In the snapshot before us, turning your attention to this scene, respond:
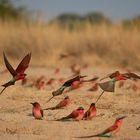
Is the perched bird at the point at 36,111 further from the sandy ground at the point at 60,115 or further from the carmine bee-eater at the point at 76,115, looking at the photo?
the carmine bee-eater at the point at 76,115

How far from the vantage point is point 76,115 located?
19.8ft

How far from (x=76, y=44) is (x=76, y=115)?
1089 centimetres

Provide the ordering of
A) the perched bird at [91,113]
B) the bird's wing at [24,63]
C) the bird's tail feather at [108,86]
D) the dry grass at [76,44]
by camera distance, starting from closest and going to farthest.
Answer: the bird's wing at [24,63], the bird's tail feather at [108,86], the perched bird at [91,113], the dry grass at [76,44]

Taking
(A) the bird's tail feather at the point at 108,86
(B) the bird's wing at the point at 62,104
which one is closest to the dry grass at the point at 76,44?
(B) the bird's wing at the point at 62,104

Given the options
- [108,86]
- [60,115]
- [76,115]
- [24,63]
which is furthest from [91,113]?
[24,63]

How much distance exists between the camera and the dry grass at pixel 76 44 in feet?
52.1

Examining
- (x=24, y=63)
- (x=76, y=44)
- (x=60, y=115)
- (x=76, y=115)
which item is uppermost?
(x=24, y=63)

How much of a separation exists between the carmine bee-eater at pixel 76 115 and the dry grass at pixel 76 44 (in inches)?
362

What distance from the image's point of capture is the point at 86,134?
221 inches

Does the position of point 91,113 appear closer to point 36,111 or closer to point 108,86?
point 36,111

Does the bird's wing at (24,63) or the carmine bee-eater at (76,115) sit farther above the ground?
the bird's wing at (24,63)

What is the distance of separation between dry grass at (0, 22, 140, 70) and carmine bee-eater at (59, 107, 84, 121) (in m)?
9.20

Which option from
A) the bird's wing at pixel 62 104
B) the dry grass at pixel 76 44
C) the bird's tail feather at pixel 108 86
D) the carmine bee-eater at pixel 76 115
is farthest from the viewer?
the dry grass at pixel 76 44

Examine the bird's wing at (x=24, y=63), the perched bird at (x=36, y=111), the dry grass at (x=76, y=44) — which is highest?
the bird's wing at (x=24, y=63)
